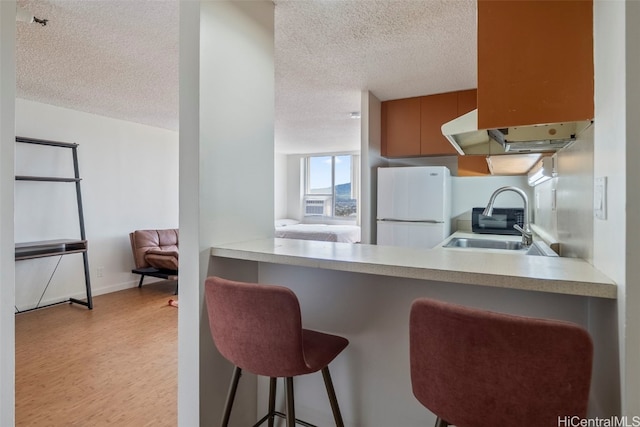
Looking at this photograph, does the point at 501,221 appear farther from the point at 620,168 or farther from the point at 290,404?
the point at 290,404

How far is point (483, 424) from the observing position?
78 cm

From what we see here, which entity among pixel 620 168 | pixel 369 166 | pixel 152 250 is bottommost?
pixel 152 250

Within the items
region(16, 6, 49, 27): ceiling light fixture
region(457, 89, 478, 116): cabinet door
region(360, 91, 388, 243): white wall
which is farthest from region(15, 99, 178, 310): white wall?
region(457, 89, 478, 116): cabinet door

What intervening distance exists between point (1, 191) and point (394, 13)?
2169 millimetres

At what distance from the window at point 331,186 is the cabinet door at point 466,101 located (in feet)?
13.6

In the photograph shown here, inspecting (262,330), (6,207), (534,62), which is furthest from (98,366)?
(534,62)

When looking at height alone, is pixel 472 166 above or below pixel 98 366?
above

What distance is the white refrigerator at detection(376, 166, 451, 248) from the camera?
11.1ft

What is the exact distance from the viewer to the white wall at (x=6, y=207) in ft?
4.68

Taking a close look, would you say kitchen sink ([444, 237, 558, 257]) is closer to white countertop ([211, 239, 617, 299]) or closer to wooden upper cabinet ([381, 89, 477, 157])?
wooden upper cabinet ([381, 89, 477, 157])

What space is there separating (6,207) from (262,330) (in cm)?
129

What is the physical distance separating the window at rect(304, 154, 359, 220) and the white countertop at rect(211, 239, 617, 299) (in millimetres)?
6193

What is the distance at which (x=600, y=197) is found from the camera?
0.90 m

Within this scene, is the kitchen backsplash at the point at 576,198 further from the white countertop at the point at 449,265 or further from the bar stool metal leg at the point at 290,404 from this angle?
the bar stool metal leg at the point at 290,404
